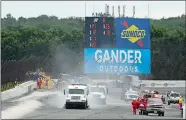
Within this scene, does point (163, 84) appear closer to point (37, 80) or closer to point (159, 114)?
point (37, 80)

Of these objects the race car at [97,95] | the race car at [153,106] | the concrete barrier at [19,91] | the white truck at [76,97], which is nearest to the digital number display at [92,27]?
the concrete barrier at [19,91]

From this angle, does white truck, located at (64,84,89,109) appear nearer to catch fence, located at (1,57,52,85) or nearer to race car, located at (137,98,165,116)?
race car, located at (137,98,165,116)

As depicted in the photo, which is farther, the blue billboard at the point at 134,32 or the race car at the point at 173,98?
the blue billboard at the point at 134,32

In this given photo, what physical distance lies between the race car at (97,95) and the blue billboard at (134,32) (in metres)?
14.2

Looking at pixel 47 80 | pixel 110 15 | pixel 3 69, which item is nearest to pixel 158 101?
pixel 3 69

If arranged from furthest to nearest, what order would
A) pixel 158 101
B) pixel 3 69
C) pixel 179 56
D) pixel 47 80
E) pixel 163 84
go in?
1. pixel 179 56
2. pixel 163 84
3. pixel 47 80
4. pixel 3 69
5. pixel 158 101

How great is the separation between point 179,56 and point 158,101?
212ft

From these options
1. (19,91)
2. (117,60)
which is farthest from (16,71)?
(117,60)

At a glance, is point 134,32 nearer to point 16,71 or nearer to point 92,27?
point 92,27

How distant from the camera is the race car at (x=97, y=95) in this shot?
56.0 m

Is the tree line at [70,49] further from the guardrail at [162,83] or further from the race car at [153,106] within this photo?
the race car at [153,106]

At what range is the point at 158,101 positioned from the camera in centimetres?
4331

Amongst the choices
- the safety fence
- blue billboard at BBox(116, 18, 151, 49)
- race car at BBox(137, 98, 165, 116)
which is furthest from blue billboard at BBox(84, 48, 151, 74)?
race car at BBox(137, 98, 165, 116)

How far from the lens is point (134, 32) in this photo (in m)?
70.1
